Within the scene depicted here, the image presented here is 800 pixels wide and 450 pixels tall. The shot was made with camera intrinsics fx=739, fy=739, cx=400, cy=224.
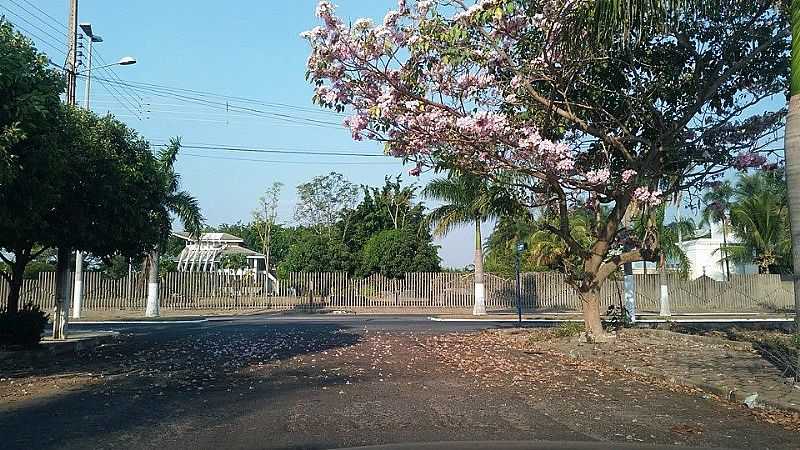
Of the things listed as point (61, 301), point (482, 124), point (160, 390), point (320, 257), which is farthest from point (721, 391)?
point (320, 257)

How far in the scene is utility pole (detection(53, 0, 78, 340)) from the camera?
18.7 m

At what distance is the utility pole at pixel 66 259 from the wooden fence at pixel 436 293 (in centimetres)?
2046

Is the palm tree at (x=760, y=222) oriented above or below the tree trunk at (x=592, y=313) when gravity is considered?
above

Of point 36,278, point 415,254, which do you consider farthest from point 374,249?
point 36,278

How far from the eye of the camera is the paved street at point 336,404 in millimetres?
7629

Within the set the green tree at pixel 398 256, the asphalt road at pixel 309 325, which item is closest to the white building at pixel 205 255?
the green tree at pixel 398 256

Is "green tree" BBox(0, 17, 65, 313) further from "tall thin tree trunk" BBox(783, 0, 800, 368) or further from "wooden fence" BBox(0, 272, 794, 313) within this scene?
"wooden fence" BBox(0, 272, 794, 313)

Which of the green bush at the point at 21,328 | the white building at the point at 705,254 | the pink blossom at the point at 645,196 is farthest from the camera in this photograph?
the white building at the point at 705,254

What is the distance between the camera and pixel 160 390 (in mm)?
10930

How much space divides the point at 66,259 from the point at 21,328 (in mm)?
2464

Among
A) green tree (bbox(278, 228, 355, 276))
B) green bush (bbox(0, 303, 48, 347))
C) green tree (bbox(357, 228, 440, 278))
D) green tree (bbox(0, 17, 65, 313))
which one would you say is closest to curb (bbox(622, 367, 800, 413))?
Answer: green tree (bbox(0, 17, 65, 313))

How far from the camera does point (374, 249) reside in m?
43.4

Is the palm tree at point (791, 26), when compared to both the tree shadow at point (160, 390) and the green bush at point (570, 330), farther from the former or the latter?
the green bush at point (570, 330)

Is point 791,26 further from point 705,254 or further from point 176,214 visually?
point 705,254
